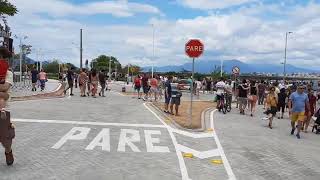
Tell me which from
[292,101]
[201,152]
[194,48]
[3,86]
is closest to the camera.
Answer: [3,86]

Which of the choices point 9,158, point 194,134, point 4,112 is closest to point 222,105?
point 194,134

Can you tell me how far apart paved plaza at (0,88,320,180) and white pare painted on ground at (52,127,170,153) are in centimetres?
2

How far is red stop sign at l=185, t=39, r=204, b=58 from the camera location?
17672 millimetres

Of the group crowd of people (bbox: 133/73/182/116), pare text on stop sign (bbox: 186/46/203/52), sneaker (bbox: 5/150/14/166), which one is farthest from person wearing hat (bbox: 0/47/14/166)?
crowd of people (bbox: 133/73/182/116)

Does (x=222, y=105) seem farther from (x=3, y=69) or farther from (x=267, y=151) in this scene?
(x=3, y=69)

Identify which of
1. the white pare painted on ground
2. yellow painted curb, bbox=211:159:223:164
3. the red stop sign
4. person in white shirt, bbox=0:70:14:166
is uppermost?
the red stop sign

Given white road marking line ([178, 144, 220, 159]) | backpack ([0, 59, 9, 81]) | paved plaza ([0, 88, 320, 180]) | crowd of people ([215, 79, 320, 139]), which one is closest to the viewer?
backpack ([0, 59, 9, 81])

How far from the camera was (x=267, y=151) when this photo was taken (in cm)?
1414

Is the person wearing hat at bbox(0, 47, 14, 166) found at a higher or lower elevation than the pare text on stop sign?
lower

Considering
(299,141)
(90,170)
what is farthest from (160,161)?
(299,141)

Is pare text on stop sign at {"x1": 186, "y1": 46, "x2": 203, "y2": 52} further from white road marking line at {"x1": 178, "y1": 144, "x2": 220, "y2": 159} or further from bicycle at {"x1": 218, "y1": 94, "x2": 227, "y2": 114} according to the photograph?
bicycle at {"x1": 218, "y1": 94, "x2": 227, "y2": 114}

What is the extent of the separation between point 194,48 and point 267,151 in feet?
16.4

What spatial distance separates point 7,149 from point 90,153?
2492 millimetres

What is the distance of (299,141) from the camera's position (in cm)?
1728
